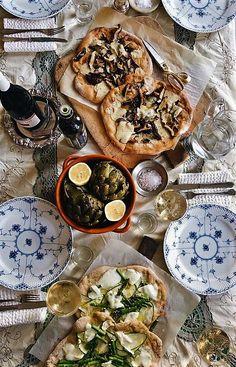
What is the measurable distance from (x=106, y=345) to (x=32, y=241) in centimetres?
35

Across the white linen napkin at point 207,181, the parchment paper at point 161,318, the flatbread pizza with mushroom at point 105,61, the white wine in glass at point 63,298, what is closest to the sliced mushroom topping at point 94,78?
the flatbread pizza with mushroom at point 105,61

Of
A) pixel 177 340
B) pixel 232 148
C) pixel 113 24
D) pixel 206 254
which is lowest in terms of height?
pixel 177 340

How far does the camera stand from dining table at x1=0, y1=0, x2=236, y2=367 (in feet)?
6.22

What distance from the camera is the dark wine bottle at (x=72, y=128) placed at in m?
1.86

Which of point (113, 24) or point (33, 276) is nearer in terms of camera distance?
point (33, 276)

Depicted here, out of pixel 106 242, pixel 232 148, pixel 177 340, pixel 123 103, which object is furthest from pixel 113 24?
pixel 177 340

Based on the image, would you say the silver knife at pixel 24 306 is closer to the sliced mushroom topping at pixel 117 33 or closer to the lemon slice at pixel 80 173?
the lemon slice at pixel 80 173

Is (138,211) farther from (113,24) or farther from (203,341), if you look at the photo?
(113,24)

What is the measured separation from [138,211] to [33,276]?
349 mm

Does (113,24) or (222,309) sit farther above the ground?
(113,24)

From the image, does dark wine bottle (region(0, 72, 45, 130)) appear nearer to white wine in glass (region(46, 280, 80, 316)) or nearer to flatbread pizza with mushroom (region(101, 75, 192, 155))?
flatbread pizza with mushroom (region(101, 75, 192, 155))

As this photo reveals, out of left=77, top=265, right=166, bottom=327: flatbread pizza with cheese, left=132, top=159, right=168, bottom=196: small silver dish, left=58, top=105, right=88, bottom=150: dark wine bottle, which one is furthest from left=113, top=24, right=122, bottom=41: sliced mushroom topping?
left=77, top=265, right=166, bottom=327: flatbread pizza with cheese

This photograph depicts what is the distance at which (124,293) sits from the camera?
190 centimetres

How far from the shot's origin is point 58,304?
6.14 feet
